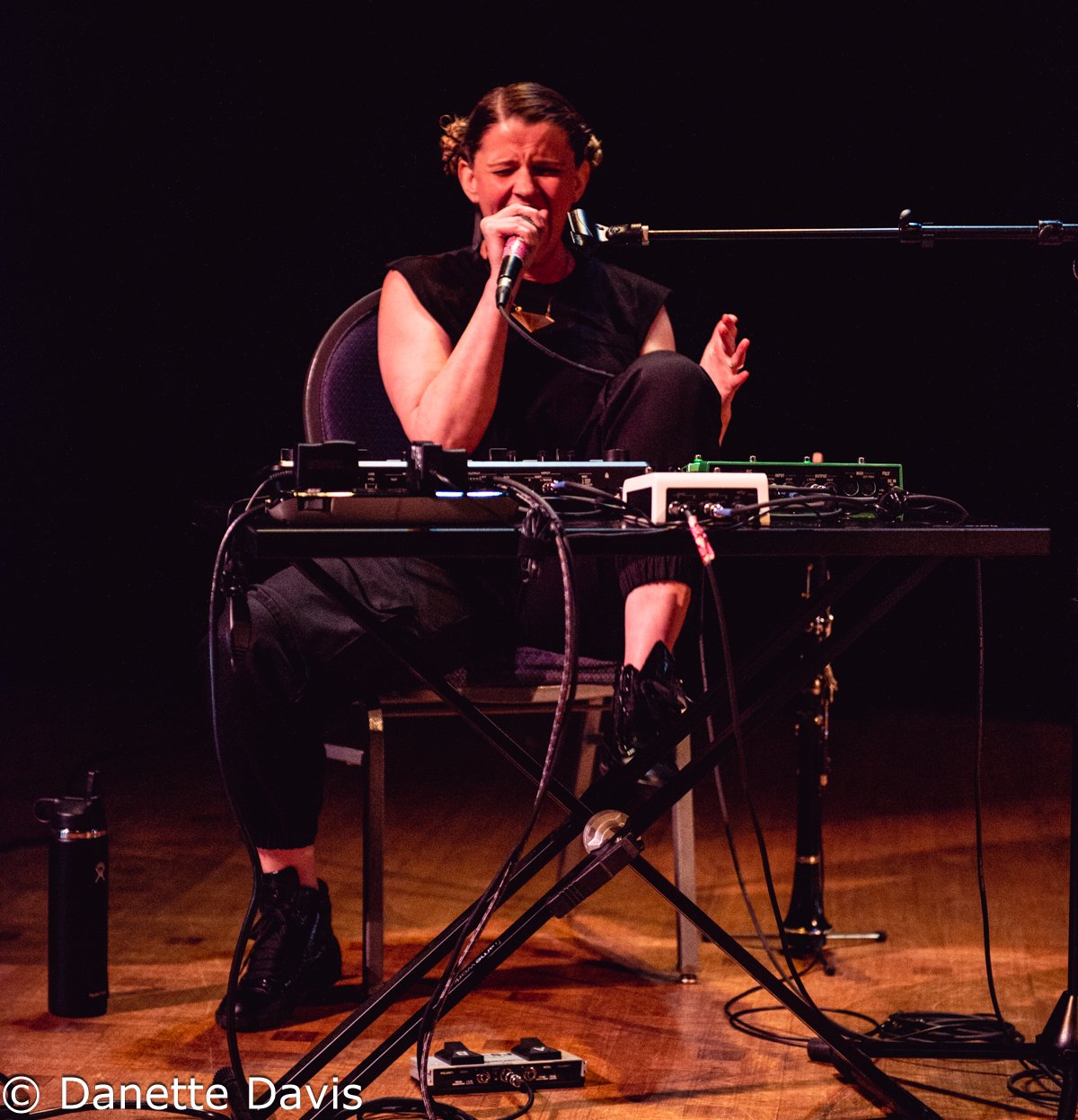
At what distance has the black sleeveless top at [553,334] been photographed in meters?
2.16

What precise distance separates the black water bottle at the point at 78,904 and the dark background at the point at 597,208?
2642mm

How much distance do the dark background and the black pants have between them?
7.33ft

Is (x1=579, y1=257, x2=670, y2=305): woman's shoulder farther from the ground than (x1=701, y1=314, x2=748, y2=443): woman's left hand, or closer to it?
farther from the ground

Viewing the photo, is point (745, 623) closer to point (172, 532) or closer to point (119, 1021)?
point (172, 532)

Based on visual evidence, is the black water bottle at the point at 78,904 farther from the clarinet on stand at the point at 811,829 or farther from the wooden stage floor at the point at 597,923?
the clarinet on stand at the point at 811,829

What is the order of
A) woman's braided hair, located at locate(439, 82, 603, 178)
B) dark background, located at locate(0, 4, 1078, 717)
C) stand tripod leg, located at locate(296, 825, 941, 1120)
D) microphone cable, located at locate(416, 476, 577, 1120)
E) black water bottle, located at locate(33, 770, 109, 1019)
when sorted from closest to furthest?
microphone cable, located at locate(416, 476, 577, 1120) < stand tripod leg, located at locate(296, 825, 941, 1120) < black water bottle, located at locate(33, 770, 109, 1019) < woman's braided hair, located at locate(439, 82, 603, 178) < dark background, located at locate(0, 4, 1078, 717)

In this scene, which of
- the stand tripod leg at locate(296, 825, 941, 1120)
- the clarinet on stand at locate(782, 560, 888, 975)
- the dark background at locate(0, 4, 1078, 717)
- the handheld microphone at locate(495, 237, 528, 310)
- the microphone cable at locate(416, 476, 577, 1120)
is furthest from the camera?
the dark background at locate(0, 4, 1078, 717)

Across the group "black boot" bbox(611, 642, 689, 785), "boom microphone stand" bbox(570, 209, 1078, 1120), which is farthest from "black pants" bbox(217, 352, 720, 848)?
"boom microphone stand" bbox(570, 209, 1078, 1120)

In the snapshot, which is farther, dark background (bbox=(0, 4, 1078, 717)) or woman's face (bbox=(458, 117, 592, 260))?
dark background (bbox=(0, 4, 1078, 717))

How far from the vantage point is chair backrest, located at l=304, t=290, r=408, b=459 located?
7.57 feet

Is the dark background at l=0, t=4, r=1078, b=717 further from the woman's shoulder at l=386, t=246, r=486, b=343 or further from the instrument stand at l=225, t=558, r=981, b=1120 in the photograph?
the instrument stand at l=225, t=558, r=981, b=1120

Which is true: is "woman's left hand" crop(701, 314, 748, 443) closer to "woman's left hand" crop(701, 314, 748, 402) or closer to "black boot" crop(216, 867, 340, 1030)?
"woman's left hand" crop(701, 314, 748, 402)

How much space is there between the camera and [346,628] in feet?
6.08

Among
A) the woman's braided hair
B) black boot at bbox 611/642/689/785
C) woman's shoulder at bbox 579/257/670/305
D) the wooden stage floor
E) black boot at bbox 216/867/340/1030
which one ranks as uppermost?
the woman's braided hair
